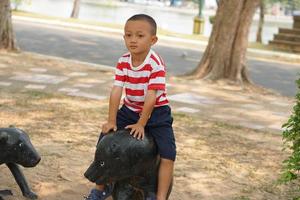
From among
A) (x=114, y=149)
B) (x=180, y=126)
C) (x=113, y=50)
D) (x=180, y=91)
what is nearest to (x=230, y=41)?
(x=180, y=91)

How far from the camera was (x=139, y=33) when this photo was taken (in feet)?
11.6

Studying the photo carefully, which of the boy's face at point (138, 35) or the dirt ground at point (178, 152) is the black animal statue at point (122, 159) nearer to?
the boy's face at point (138, 35)

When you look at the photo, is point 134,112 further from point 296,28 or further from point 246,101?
point 296,28

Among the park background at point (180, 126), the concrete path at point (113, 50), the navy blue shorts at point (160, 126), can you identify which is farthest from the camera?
the concrete path at point (113, 50)

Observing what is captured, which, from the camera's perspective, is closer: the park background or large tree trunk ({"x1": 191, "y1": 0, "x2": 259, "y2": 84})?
the park background

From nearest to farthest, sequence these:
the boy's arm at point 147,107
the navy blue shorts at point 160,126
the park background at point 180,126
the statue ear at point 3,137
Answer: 1. the boy's arm at point 147,107
2. the navy blue shorts at point 160,126
3. the statue ear at point 3,137
4. the park background at point 180,126

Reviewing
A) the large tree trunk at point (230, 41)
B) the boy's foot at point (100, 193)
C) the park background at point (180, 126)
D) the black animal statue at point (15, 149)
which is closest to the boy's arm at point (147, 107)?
the boy's foot at point (100, 193)

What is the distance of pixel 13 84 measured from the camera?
30.1 feet

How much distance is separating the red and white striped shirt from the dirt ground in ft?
3.91

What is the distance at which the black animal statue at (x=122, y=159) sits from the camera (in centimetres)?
338

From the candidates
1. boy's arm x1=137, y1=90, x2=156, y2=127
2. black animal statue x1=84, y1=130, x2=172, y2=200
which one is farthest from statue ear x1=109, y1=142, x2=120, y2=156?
boy's arm x1=137, y1=90, x2=156, y2=127

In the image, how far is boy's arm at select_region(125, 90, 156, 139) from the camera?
3.47 metres

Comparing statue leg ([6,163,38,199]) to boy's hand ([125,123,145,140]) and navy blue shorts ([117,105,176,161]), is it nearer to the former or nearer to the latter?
navy blue shorts ([117,105,176,161])

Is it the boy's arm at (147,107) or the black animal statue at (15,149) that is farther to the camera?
the black animal statue at (15,149)
